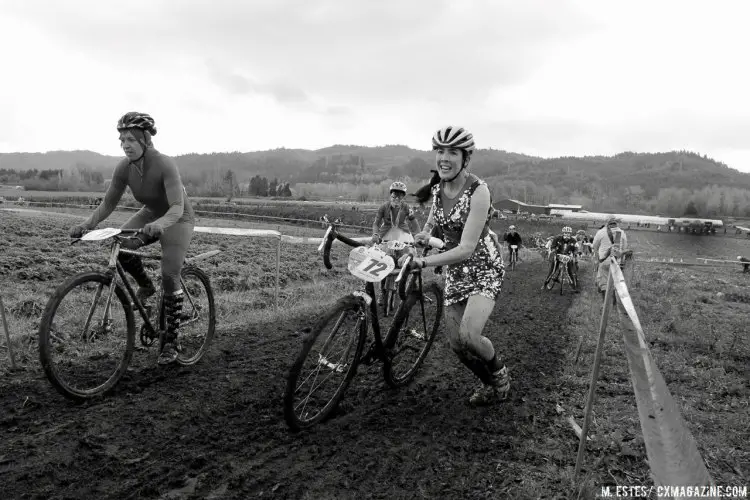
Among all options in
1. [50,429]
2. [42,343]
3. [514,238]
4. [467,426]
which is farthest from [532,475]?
[514,238]

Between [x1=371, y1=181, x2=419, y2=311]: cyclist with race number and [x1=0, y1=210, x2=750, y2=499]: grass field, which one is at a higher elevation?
[x1=371, y1=181, x2=419, y2=311]: cyclist with race number

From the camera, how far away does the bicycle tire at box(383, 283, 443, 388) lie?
4.67 metres

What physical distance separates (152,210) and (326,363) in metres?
2.80

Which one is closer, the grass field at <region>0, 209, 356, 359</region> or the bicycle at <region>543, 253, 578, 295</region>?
the grass field at <region>0, 209, 356, 359</region>

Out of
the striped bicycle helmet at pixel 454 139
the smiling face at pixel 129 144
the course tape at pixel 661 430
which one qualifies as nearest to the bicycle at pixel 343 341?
the striped bicycle helmet at pixel 454 139

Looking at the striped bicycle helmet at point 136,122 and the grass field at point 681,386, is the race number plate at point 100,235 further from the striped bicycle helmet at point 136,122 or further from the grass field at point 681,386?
the grass field at point 681,386

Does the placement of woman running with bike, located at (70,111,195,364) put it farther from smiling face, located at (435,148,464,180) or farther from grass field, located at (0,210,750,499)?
smiling face, located at (435,148,464,180)

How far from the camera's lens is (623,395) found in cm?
561

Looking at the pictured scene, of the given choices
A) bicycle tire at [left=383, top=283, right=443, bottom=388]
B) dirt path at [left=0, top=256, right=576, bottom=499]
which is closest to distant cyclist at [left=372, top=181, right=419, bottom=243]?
bicycle tire at [left=383, top=283, right=443, bottom=388]

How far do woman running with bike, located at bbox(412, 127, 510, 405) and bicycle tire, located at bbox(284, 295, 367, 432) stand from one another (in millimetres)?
755

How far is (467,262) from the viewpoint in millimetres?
4570

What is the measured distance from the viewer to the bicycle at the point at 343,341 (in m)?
3.78

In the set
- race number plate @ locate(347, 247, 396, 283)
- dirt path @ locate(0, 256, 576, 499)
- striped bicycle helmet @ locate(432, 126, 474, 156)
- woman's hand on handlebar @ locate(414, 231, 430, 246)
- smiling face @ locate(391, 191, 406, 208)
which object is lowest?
dirt path @ locate(0, 256, 576, 499)

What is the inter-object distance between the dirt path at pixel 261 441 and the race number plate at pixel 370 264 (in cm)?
136
